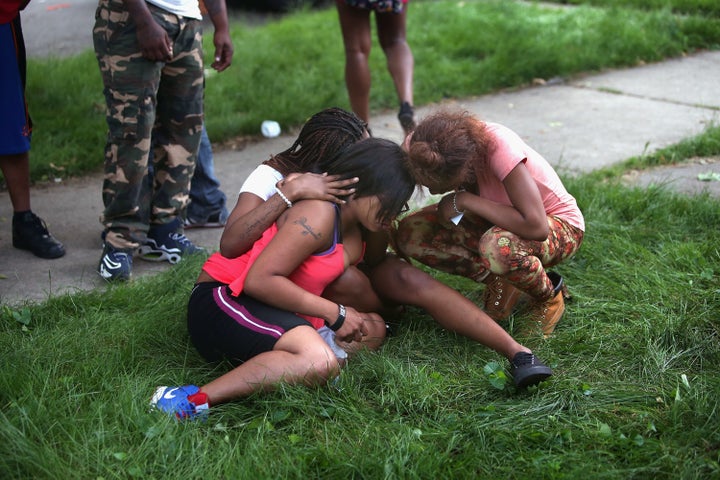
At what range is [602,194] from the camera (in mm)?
4449

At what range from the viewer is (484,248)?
10.3ft

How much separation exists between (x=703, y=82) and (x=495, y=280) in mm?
4350

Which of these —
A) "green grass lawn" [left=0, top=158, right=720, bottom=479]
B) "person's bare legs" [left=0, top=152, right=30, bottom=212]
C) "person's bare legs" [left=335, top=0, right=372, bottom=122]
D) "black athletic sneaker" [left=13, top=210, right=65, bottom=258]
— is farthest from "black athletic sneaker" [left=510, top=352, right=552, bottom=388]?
"person's bare legs" [left=335, top=0, right=372, bottom=122]

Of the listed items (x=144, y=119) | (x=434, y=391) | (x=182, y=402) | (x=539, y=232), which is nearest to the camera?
(x=182, y=402)

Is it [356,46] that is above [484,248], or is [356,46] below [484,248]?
above

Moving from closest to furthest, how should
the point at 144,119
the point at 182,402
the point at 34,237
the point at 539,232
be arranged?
the point at 182,402 < the point at 539,232 < the point at 144,119 < the point at 34,237

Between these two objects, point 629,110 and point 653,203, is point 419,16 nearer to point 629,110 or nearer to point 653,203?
point 629,110

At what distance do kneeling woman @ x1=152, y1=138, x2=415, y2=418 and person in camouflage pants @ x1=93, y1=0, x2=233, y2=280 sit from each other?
3.29 feet

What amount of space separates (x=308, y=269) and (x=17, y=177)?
1903mm

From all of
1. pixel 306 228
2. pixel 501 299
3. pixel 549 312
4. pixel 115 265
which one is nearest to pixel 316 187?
pixel 306 228

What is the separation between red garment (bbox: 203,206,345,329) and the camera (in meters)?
2.94

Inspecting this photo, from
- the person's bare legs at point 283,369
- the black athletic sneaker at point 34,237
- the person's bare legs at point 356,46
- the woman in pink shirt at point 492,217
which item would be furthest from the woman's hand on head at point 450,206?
the person's bare legs at point 356,46

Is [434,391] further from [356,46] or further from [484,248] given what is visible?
[356,46]

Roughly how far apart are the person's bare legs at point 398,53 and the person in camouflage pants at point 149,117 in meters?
1.50
